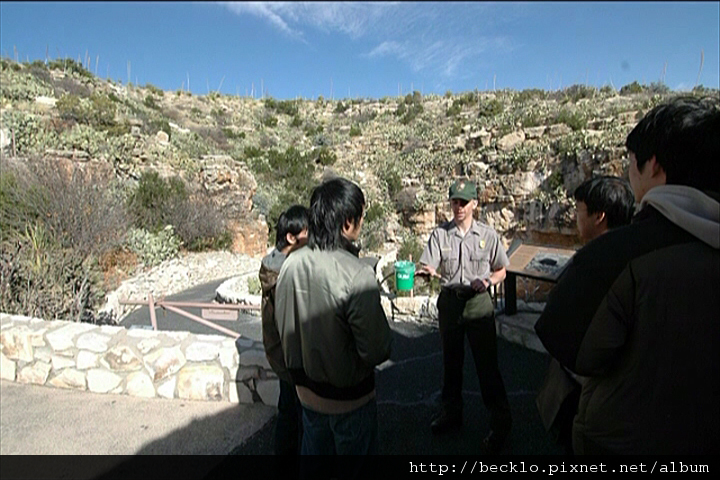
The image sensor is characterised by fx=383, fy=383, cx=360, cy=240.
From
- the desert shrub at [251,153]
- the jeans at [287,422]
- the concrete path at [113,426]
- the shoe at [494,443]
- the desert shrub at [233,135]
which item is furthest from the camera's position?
the desert shrub at [233,135]

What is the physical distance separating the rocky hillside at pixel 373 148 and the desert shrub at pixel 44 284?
18.0ft

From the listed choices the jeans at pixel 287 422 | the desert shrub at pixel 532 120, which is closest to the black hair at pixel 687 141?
the jeans at pixel 287 422

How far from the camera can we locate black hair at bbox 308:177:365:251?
1.59 metres

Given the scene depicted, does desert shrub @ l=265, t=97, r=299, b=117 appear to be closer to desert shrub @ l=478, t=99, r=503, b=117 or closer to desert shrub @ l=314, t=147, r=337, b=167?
desert shrub @ l=314, t=147, r=337, b=167

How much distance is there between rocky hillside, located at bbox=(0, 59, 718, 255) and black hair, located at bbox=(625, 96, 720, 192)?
10274 millimetres

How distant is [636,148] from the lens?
46.9 inches

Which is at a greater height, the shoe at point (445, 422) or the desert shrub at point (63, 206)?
the desert shrub at point (63, 206)

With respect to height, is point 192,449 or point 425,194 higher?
point 425,194

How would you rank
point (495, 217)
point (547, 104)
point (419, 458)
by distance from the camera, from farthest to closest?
1. point (547, 104)
2. point (495, 217)
3. point (419, 458)

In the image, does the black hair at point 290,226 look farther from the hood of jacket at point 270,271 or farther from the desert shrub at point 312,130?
the desert shrub at point 312,130

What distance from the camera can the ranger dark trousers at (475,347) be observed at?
2479 millimetres

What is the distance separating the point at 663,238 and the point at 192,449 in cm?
303

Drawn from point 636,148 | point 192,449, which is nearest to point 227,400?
point 192,449

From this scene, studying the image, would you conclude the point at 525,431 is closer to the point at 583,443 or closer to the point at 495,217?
the point at 583,443
